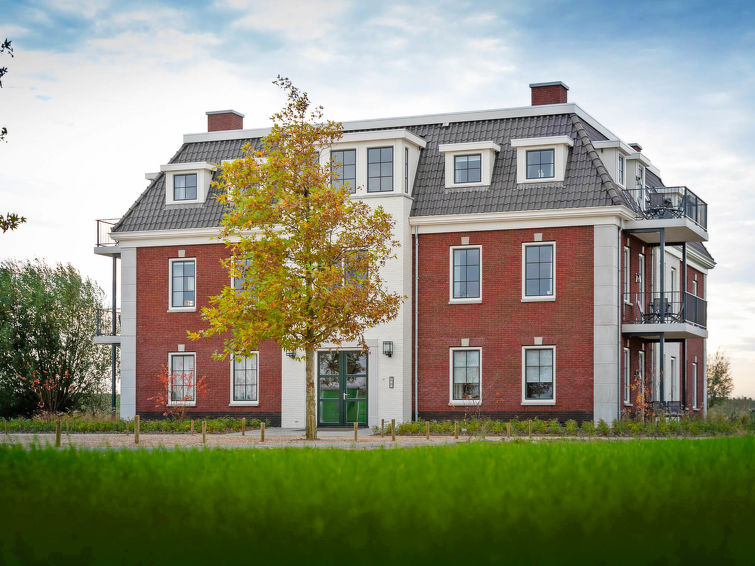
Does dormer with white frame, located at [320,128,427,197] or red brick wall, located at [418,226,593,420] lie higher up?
dormer with white frame, located at [320,128,427,197]

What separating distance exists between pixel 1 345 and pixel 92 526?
119 feet

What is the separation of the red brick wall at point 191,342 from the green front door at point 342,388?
163 cm

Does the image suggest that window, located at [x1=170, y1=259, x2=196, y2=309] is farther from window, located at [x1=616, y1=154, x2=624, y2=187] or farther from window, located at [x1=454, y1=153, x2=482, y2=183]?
window, located at [x1=616, y1=154, x2=624, y2=187]

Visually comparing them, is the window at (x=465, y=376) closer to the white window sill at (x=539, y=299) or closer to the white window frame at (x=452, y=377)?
the white window frame at (x=452, y=377)

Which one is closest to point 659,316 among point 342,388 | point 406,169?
point 406,169

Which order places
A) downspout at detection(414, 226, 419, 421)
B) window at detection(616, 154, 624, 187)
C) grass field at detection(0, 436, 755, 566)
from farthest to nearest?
window at detection(616, 154, 624, 187)
downspout at detection(414, 226, 419, 421)
grass field at detection(0, 436, 755, 566)

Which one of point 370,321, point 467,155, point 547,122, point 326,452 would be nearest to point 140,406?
point 370,321

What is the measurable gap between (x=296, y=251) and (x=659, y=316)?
11818 mm

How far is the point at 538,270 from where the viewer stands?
108 feet

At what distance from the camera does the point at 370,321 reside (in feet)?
99.8

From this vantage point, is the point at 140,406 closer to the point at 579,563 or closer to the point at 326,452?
the point at 326,452

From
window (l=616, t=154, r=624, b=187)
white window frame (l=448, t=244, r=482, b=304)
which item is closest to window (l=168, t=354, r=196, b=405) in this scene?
white window frame (l=448, t=244, r=482, b=304)

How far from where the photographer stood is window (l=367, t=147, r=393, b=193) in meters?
34.4

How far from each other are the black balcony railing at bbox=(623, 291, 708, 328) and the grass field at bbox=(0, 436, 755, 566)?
900 inches
